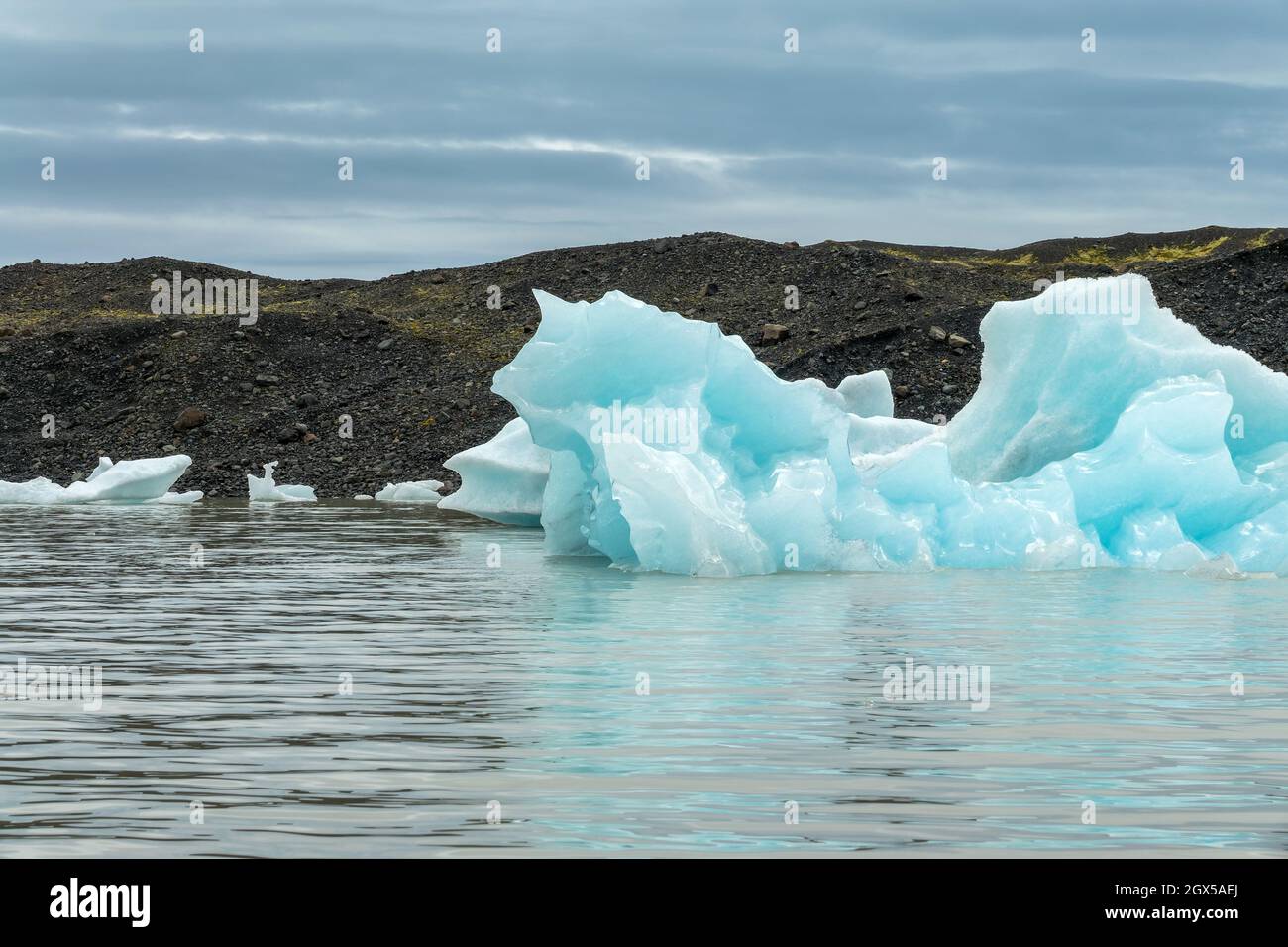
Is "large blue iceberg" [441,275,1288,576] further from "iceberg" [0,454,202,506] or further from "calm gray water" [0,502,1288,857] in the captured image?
"iceberg" [0,454,202,506]

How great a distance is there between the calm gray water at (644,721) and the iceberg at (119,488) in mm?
15004

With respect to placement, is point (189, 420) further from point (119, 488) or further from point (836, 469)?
point (836, 469)

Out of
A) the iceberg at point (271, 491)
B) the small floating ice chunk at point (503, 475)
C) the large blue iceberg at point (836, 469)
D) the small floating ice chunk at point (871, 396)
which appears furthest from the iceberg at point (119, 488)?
the large blue iceberg at point (836, 469)

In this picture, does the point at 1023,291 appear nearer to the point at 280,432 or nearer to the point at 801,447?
the point at 280,432

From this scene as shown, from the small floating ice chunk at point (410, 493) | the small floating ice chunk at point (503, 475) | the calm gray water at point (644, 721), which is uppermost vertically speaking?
the small floating ice chunk at point (503, 475)

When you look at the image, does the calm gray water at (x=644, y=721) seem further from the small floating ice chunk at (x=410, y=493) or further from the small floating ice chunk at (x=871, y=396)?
the small floating ice chunk at (x=410, y=493)

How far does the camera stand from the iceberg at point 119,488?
2886 centimetres

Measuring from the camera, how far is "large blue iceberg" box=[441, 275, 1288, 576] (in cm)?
1505

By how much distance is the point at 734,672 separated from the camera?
9.04m

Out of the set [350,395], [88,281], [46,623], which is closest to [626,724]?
[46,623]

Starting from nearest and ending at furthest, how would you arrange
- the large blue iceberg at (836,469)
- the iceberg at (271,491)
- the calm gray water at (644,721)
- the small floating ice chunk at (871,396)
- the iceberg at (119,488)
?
the calm gray water at (644,721), the large blue iceberg at (836,469), the small floating ice chunk at (871,396), the iceberg at (119,488), the iceberg at (271,491)

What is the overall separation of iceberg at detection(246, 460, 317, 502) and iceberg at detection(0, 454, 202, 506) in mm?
1112

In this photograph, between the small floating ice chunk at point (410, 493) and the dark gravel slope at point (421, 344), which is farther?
the dark gravel slope at point (421, 344)

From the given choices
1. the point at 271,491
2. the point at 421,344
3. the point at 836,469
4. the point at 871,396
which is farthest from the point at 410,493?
the point at 836,469
